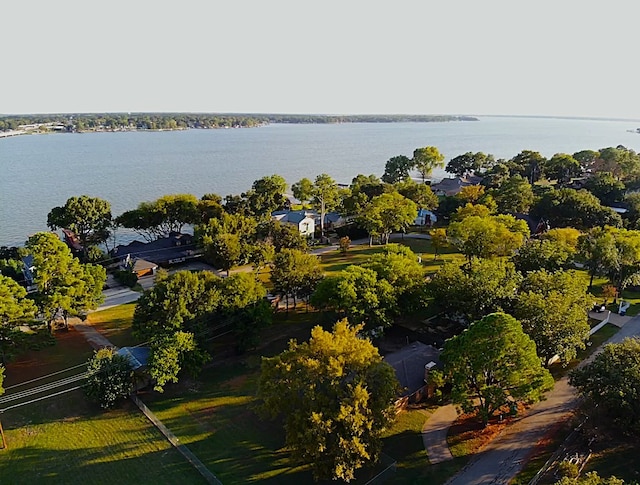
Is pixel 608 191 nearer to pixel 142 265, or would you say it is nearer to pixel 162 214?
pixel 162 214

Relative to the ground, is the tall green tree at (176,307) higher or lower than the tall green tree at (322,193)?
lower

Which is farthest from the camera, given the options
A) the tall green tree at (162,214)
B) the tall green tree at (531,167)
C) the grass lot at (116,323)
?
the tall green tree at (531,167)

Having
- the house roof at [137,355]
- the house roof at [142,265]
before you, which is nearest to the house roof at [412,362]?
the house roof at [137,355]

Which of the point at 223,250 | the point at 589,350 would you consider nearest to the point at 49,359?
the point at 223,250

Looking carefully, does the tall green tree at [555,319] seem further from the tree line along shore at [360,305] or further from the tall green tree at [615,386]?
the tall green tree at [615,386]

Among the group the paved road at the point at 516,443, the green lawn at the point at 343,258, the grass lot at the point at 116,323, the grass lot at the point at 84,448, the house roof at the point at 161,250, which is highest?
the house roof at the point at 161,250

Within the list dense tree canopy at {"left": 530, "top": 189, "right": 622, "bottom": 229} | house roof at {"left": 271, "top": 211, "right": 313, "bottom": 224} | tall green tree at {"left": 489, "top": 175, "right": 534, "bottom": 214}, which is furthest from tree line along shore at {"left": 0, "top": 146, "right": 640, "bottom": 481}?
house roof at {"left": 271, "top": 211, "right": 313, "bottom": 224}
